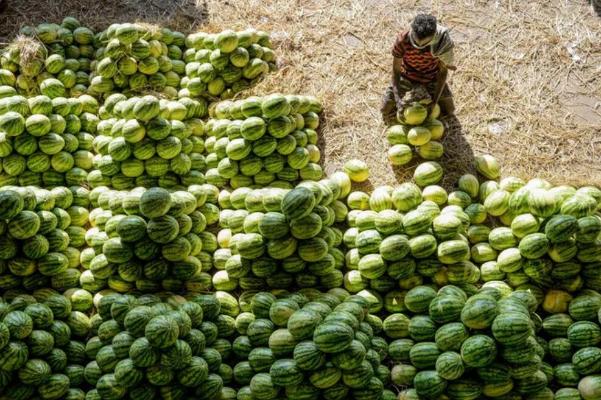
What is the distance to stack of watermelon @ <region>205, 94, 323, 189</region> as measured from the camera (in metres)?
5.54

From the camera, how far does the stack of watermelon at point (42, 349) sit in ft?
14.1

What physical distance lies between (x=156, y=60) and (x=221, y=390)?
3546mm

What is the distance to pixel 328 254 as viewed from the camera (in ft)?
16.7

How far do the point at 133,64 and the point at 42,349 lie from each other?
10.1 feet

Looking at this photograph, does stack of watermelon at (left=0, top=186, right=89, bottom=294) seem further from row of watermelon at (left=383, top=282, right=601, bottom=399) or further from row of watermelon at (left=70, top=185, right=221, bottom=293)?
row of watermelon at (left=383, top=282, right=601, bottom=399)

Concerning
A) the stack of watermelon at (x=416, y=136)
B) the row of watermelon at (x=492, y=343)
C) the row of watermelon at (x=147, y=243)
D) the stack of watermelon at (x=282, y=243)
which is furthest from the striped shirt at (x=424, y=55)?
the row of watermelon at (x=147, y=243)

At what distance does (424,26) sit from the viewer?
5066 mm

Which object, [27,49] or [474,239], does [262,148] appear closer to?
[474,239]

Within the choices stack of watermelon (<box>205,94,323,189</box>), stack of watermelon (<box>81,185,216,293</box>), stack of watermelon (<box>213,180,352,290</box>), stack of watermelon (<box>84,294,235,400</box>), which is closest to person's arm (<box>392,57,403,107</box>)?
stack of watermelon (<box>205,94,323,189</box>)

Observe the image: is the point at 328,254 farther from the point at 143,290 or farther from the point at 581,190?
→ the point at 581,190

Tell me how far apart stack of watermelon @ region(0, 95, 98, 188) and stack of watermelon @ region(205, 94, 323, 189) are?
1.24 metres

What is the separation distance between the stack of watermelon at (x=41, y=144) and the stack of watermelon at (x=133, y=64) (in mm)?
607

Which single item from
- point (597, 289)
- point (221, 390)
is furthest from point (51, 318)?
point (597, 289)

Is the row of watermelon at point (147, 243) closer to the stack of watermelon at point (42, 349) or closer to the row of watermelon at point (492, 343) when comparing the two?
the stack of watermelon at point (42, 349)
